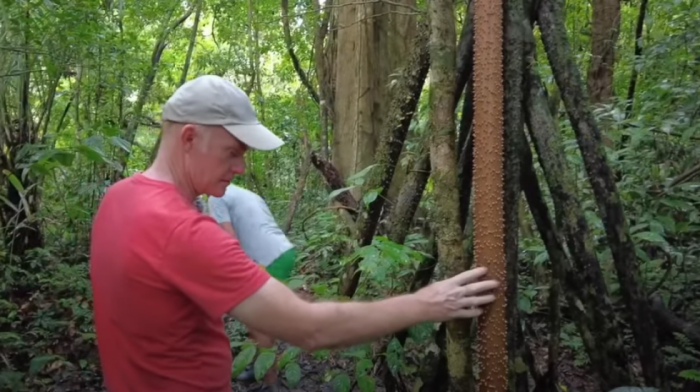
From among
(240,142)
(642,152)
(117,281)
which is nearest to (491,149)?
(240,142)

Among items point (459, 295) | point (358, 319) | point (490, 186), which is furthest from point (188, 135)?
point (490, 186)

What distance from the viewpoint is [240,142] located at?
190 cm

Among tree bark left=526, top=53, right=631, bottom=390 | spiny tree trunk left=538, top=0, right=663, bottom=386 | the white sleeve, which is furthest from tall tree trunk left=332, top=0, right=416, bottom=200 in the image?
tree bark left=526, top=53, right=631, bottom=390

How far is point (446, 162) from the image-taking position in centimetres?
266

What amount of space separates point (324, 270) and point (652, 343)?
2.54m

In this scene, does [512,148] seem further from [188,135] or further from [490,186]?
[188,135]

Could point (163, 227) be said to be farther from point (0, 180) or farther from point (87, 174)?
point (87, 174)

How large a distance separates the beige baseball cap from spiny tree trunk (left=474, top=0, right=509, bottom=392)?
87 centimetres

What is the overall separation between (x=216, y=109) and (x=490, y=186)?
3.42ft

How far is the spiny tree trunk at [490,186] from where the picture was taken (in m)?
2.34

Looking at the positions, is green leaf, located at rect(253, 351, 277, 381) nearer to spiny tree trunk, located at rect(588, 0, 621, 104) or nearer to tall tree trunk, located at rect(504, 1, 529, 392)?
tall tree trunk, located at rect(504, 1, 529, 392)

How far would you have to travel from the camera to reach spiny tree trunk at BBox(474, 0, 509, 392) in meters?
2.34

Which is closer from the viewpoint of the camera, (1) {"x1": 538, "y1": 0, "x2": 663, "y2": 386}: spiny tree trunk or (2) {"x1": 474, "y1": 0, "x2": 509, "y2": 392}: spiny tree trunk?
(2) {"x1": 474, "y1": 0, "x2": 509, "y2": 392}: spiny tree trunk

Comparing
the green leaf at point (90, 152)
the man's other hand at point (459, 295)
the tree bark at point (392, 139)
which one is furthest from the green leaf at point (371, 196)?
the green leaf at point (90, 152)
